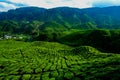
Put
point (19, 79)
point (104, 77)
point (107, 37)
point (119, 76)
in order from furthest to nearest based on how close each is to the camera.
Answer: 1. point (107, 37)
2. point (19, 79)
3. point (104, 77)
4. point (119, 76)

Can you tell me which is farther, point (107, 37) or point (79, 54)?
point (107, 37)

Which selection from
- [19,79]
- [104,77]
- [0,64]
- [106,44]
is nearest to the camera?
[104,77]

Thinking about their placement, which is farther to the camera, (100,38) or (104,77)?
(100,38)

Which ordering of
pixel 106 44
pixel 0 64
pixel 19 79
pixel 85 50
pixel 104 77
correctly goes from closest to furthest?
pixel 104 77
pixel 19 79
pixel 0 64
pixel 85 50
pixel 106 44

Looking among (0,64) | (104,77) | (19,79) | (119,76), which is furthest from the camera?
(0,64)

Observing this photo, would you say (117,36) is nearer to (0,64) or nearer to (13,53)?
(13,53)

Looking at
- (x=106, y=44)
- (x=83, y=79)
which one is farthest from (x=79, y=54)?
(x=83, y=79)

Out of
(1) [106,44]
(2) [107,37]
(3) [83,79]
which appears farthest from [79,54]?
(3) [83,79]

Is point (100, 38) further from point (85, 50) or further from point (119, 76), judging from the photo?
point (119, 76)
